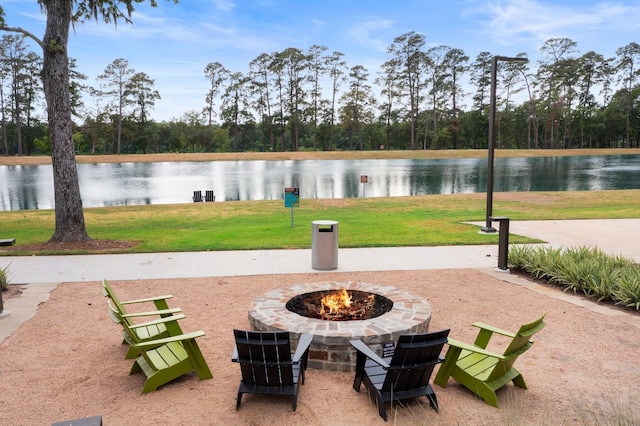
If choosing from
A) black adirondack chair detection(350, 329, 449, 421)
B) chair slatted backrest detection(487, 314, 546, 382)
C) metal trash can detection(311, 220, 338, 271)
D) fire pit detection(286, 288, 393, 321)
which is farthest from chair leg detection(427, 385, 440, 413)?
metal trash can detection(311, 220, 338, 271)

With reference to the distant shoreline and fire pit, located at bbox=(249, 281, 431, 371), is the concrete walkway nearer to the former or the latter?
fire pit, located at bbox=(249, 281, 431, 371)

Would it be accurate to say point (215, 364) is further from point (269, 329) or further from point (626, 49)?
point (626, 49)

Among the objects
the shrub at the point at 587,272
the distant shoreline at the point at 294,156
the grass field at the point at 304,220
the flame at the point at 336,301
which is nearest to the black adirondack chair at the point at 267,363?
the flame at the point at 336,301

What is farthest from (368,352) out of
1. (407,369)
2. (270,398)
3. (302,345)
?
(270,398)

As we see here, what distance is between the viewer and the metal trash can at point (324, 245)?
28.0 feet

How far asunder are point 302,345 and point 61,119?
9681 millimetres

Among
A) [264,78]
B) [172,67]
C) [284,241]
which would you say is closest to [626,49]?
[264,78]

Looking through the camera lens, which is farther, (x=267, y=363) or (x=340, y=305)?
(x=340, y=305)

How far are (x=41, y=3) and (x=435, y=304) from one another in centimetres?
Answer: 1135

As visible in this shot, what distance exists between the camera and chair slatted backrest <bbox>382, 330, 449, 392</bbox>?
3.72 meters

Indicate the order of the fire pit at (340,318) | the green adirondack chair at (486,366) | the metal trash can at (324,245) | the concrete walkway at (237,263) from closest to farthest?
the green adirondack chair at (486,366) < the fire pit at (340,318) < the concrete walkway at (237,263) < the metal trash can at (324,245)

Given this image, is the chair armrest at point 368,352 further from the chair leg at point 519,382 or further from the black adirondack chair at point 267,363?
the chair leg at point 519,382

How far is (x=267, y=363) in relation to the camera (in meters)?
3.84

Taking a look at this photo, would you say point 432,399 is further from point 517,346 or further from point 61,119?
point 61,119
